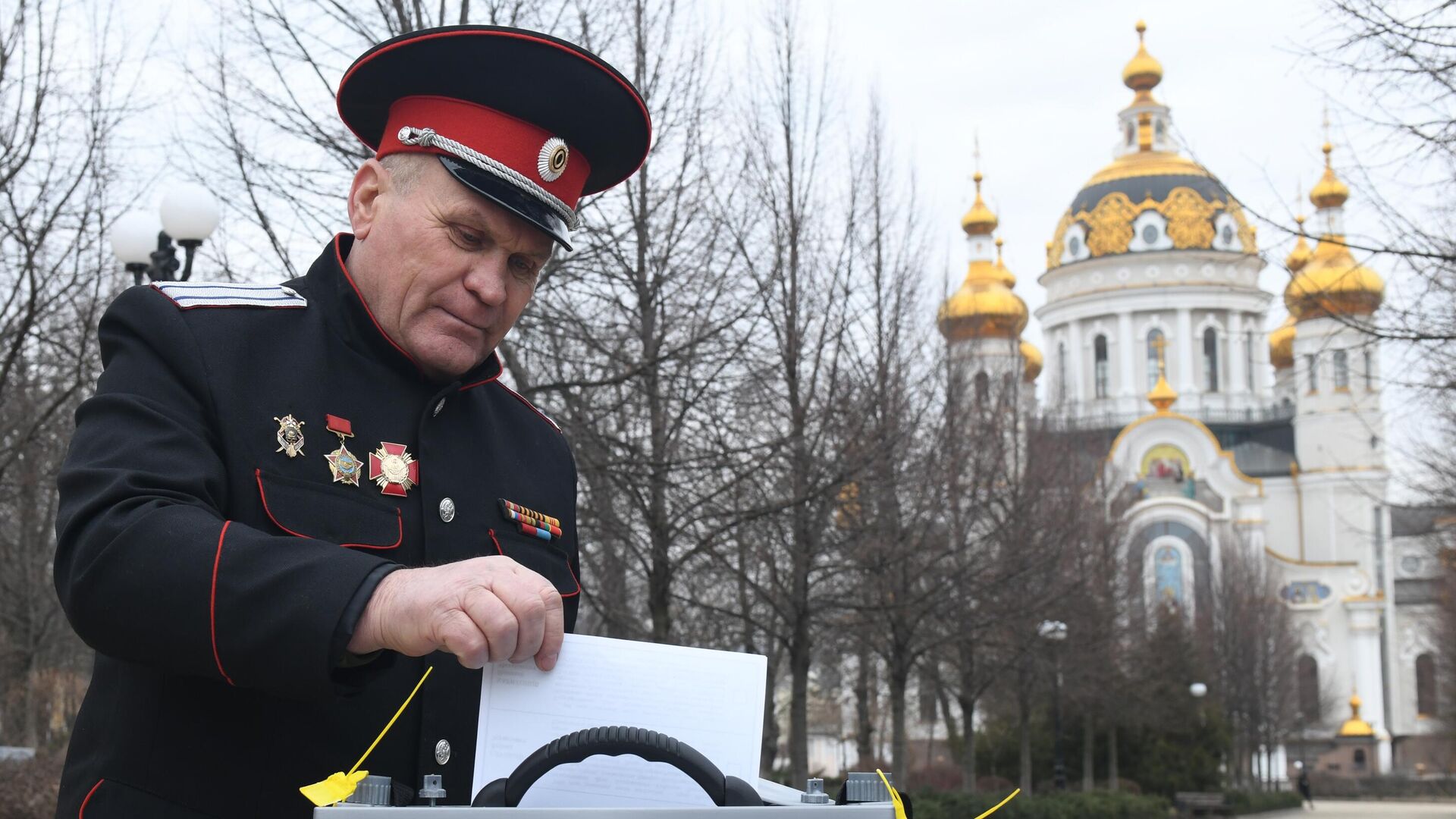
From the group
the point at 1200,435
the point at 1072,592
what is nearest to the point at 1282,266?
the point at 1072,592

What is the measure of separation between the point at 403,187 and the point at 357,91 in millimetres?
288

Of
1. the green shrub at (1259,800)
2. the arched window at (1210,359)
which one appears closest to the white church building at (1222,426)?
the arched window at (1210,359)

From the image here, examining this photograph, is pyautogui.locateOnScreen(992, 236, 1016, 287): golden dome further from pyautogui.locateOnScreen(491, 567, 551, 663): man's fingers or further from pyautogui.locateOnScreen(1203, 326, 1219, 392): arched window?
pyautogui.locateOnScreen(491, 567, 551, 663): man's fingers

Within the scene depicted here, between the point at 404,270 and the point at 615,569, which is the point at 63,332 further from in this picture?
the point at 404,270

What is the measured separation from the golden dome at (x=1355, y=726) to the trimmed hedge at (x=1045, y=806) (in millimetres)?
41779

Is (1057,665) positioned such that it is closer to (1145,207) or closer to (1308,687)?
(1308,687)

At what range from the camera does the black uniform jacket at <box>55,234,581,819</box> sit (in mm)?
1573

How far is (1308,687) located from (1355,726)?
246 cm

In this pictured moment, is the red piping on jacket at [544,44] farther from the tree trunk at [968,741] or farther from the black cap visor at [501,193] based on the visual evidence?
the tree trunk at [968,741]

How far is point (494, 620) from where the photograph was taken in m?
1.47

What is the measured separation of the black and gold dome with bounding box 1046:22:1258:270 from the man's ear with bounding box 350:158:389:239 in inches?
3015

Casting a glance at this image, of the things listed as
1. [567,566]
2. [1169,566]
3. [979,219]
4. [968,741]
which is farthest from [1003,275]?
[567,566]

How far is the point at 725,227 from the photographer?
1116 cm

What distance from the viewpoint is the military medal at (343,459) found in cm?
206
